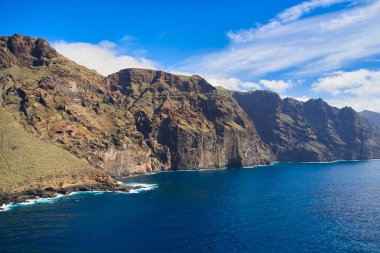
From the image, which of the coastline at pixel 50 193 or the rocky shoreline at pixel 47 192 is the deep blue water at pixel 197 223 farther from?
the rocky shoreline at pixel 47 192

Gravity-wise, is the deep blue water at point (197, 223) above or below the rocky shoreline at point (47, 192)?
below

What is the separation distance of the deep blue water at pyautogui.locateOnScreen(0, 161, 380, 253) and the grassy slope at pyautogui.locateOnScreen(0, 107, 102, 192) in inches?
659

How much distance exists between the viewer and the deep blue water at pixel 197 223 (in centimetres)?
9056

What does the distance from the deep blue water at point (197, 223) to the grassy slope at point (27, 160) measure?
16736 mm

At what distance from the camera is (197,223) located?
366 ft

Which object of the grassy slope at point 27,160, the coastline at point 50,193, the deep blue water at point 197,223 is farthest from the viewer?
the grassy slope at point 27,160

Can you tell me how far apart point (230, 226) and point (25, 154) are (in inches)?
4170

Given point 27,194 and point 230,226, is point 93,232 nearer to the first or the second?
point 230,226

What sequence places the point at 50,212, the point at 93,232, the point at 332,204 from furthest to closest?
the point at 332,204 < the point at 50,212 < the point at 93,232

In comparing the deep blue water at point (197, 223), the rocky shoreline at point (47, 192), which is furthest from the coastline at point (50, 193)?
the deep blue water at point (197, 223)

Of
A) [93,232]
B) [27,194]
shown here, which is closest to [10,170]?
[27,194]

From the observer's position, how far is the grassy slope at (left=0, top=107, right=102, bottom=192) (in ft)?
491

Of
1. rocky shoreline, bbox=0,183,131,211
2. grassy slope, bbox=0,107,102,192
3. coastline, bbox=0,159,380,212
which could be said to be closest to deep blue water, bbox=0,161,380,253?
coastline, bbox=0,159,380,212

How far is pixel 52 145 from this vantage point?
7338 inches
